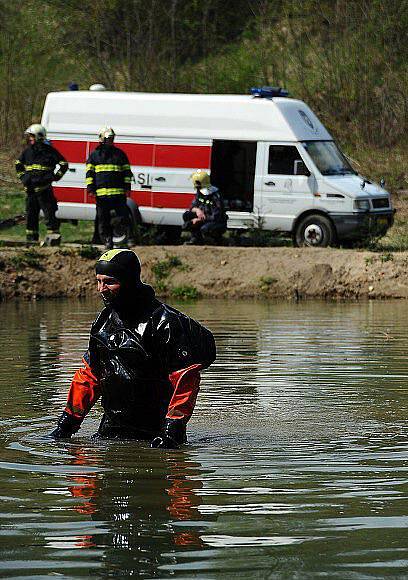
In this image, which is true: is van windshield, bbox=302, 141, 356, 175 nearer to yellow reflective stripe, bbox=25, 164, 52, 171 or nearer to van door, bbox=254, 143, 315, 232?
van door, bbox=254, 143, 315, 232

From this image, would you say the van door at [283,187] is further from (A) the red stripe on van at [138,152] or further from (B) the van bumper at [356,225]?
(A) the red stripe on van at [138,152]

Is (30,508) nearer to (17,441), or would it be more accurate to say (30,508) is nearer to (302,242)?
(17,441)

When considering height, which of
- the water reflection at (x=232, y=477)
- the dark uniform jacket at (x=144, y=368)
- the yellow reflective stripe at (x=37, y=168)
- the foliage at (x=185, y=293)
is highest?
the yellow reflective stripe at (x=37, y=168)

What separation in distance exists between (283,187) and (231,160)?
1.19 m

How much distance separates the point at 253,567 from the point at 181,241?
71.9 ft

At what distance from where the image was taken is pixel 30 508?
7.81 meters

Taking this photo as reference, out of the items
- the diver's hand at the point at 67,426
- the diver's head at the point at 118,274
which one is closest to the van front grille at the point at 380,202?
the diver's hand at the point at 67,426

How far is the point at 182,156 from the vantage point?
26.7 m

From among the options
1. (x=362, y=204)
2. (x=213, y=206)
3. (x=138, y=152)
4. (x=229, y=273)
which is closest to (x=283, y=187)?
(x=362, y=204)

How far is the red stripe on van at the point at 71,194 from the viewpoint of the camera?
90.1 ft

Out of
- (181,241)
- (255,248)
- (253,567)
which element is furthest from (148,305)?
(181,241)

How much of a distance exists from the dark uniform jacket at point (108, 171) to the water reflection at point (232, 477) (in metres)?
8.47

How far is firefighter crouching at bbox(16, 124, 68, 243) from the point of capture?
24.7 m

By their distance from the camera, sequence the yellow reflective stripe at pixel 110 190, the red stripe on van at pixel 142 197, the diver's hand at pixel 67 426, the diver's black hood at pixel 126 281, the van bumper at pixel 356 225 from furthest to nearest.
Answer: the red stripe on van at pixel 142 197, the van bumper at pixel 356 225, the yellow reflective stripe at pixel 110 190, the diver's hand at pixel 67 426, the diver's black hood at pixel 126 281
